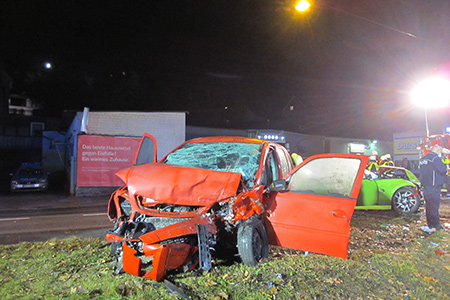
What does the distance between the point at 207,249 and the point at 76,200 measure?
9914 millimetres

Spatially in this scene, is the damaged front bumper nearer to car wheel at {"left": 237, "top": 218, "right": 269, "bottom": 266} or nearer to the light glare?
car wheel at {"left": 237, "top": 218, "right": 269, "bottom": 266}

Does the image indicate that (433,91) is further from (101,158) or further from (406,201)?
(101,158)

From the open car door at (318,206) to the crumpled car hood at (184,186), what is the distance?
3.24ft

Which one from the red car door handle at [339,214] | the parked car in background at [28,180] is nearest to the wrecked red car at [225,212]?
the red car door handle at [339,214]

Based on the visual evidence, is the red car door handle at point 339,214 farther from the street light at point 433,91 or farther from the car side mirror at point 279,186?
the street light at point 433,91

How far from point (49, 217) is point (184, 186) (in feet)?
21.0

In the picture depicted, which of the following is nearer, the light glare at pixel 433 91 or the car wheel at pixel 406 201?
the car wheel at pixel 406 201

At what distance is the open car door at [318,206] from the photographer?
141 inches

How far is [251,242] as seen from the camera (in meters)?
3.45

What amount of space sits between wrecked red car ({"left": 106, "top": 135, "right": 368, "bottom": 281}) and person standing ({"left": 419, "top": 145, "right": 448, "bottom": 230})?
3.01m

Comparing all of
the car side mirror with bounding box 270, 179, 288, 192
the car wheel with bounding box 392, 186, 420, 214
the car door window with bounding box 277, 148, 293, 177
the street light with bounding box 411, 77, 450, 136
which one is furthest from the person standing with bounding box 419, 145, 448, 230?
the street light with bounding box 411, 77, 450, 136

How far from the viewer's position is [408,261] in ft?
13.6

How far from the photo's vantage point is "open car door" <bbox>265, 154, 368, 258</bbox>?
11.8 ft

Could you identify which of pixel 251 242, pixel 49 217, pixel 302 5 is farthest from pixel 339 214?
pixel 49 217
